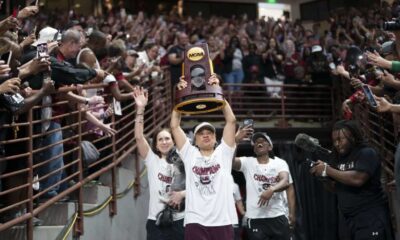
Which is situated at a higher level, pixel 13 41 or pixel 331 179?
pixel 13 41

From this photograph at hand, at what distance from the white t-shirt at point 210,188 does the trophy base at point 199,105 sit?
0.35 m

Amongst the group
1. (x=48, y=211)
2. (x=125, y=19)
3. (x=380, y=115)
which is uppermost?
(x=125, y=19)

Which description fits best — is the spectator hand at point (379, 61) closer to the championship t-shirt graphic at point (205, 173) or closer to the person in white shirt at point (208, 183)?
the person in white shirt at point (208, 183)

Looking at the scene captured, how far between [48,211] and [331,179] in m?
2.82

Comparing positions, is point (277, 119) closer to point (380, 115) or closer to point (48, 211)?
point (380, 115)

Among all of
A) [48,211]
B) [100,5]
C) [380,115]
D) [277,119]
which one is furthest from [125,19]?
[48,211]

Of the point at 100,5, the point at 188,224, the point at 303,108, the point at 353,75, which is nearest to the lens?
the point at 188,224

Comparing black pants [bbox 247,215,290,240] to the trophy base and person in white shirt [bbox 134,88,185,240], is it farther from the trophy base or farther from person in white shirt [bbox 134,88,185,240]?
the trophy base

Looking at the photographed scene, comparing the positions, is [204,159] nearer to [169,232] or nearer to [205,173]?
[205,173]

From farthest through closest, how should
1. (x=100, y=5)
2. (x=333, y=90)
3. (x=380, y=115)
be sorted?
(x=100, y=5) < (x=333, y=90) < (x=380, y=115)

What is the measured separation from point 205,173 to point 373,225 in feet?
5.63

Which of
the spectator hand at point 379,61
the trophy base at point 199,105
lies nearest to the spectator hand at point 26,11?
the trophy base at point 199,105

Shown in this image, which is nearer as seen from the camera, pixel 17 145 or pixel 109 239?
pixel 17 145

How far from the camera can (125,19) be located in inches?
550
